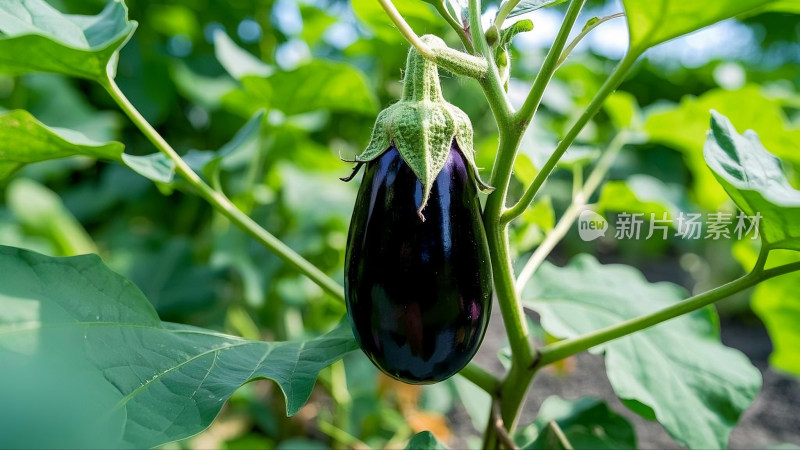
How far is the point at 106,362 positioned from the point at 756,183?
0.41 m

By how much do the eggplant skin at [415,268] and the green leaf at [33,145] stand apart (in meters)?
0.22

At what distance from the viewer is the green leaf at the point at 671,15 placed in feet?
1.22

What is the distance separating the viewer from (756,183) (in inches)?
16.4

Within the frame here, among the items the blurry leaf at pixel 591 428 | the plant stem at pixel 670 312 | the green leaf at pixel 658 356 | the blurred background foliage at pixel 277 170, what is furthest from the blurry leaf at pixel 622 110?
the plant stem at pixel 670 312

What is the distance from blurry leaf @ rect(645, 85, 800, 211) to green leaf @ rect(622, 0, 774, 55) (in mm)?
430

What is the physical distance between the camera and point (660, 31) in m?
0.40

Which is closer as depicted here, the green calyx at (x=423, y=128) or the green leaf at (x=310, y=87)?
the green calyx at (x=423, y=128)

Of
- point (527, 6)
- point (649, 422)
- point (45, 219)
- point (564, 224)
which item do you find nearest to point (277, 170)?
point (45, 219)

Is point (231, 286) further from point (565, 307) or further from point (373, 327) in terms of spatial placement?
point (373, 327)

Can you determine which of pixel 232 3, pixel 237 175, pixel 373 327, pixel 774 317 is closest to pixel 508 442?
pixel 373 327

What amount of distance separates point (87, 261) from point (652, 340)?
51cm

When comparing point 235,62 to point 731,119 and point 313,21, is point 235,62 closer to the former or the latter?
point 313,21

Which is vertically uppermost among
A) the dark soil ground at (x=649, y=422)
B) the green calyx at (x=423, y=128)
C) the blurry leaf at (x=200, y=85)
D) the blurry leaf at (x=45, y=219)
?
the green calyx at (x=423, y=128)

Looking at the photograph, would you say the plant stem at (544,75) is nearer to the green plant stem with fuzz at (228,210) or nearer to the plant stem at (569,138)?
the plant stem at (569,138)
